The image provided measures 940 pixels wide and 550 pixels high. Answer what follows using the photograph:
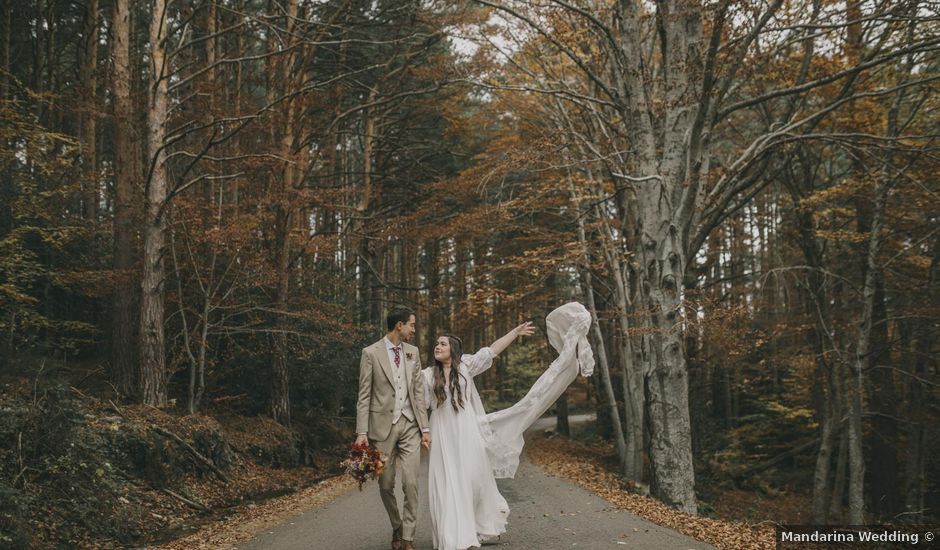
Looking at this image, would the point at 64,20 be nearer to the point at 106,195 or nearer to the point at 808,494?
the point at 106,195

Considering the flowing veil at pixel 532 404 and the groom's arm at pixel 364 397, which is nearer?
the groom's arm at pixel 364 397

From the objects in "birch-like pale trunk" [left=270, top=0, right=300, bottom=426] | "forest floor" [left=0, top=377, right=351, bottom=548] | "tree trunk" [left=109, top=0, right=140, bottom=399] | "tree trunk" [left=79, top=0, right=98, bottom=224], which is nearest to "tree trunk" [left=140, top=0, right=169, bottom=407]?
"tree trunk" [left=109, top=0, right=140, bottom=399]

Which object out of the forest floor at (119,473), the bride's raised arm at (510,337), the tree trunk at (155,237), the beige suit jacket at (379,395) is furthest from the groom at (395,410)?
the tree trunk at (155,237)

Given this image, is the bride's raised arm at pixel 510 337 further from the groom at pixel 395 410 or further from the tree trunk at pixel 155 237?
the tree trunk at pixel 155 237

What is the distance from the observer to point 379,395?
6230 millimetres

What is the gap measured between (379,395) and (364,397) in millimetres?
155

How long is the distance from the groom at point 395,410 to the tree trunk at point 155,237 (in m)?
7.78

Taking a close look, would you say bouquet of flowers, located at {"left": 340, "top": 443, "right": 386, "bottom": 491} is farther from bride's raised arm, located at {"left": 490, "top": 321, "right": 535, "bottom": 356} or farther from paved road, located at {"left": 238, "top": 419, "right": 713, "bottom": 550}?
bride's raised arm, located at {"left": 490, "top": 321, "right": 535, "bottom": 356}

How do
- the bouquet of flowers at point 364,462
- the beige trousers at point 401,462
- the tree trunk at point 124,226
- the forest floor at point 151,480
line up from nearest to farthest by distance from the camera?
the bouquet of flowers at point 364,462, the beige trousers at point 401,462, the forest floor at point 151,480, the tree trunk at point 124,226

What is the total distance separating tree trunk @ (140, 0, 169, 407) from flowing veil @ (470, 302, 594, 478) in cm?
802

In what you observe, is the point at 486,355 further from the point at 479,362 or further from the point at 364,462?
the point at 364,462

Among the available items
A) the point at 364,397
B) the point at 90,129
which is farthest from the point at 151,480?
the point at 90,129

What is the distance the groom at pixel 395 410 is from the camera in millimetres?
6113

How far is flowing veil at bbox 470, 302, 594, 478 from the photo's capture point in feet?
23.0
